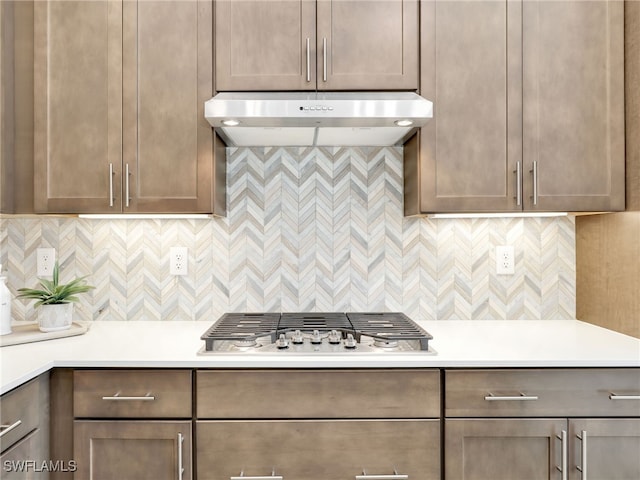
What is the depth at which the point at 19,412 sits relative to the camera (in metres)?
1.26

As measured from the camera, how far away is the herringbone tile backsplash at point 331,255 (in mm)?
2057

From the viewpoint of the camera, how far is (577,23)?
5.62ft

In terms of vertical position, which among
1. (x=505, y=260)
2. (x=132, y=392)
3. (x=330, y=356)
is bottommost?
(x=132, y=392)

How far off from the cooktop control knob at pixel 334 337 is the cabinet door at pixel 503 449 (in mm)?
432

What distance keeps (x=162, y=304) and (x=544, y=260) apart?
1748 millimetres

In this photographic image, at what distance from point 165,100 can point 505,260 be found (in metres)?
1.59

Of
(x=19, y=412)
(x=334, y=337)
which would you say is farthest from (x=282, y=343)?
(x=19, y=412)

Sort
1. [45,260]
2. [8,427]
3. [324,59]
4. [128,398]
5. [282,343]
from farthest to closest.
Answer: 1. [45,260]
2. [324,59]
3. [282,343]
4. [128,398]
5. [8,427]

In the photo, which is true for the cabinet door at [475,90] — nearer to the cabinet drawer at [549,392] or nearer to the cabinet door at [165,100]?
the cabinet drawer at [549,392]

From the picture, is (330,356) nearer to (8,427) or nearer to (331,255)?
(331,255)

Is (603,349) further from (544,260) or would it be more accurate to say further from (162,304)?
(162,304)

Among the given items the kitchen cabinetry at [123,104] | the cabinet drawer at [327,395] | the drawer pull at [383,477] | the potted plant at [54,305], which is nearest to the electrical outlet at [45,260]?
the potted plant at [54,305]

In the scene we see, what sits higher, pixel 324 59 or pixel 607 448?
pixel 324 59

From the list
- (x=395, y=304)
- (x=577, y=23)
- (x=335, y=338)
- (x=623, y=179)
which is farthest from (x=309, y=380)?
(x=577, y=23)
